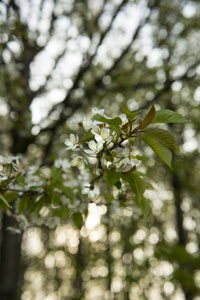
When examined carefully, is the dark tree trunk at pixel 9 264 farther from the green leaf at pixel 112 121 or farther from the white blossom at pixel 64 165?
the green leaf at pixel 112 121

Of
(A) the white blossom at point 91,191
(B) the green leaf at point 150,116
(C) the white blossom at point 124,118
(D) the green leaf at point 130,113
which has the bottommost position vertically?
(A) the white blossom at point 91,191

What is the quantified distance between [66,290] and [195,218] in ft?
42.2

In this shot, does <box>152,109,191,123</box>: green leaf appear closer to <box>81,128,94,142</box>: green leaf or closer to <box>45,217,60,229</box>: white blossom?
<box>81,128,94,142</box>: green leaf

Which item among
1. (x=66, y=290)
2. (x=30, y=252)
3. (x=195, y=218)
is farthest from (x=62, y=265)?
(x=195, y=218)

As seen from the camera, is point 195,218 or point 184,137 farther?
point 195,218

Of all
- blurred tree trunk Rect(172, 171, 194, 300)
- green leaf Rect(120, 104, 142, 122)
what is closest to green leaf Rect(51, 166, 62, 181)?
green leaf Rect(120, 104, 142, 122)

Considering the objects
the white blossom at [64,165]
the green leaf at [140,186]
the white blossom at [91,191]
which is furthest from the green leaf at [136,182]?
the white blossom at [64,165]

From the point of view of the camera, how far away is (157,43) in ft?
18.2

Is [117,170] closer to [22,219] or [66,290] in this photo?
[22,219]

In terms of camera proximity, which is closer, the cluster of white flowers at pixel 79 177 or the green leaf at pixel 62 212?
the cluster of white flowers at pixel 79 177

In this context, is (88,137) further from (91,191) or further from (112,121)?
(91,191)

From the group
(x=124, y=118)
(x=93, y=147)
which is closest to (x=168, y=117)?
(x=124, y=118)

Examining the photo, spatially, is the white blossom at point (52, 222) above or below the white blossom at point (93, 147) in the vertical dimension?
below

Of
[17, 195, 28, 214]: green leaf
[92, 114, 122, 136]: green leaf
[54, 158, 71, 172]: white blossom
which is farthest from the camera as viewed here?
[54, 158, 71, 172]: white blossom
